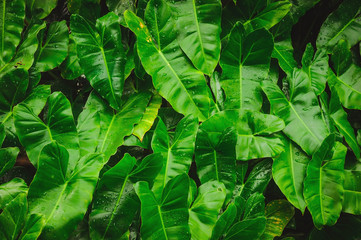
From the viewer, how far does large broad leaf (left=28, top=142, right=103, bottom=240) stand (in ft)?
3.75

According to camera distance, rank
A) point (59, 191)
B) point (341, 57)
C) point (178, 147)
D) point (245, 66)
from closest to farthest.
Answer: point (59, 191) < point (178, 147) < point (245, 66) < point (341, 57)

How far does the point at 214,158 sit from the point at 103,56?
0.83 meters

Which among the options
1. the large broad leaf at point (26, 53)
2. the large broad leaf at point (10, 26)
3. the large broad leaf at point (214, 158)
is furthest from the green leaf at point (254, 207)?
the large broad leaf at point (10, 26)

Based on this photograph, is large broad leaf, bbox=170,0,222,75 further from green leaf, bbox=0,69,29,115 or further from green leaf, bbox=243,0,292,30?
green leaf, bbox=0,69,29,115

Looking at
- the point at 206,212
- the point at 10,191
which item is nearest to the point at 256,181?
the point at 206,212

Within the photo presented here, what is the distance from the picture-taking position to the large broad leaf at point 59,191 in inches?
44.9

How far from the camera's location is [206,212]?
1.31m

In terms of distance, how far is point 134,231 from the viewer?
138 cm

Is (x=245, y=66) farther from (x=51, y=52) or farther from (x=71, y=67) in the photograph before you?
(x=51, y=52)

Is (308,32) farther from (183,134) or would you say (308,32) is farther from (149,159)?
(149,159)

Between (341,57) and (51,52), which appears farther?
(341,57)

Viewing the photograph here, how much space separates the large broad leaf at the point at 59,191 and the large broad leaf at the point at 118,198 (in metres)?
0.07

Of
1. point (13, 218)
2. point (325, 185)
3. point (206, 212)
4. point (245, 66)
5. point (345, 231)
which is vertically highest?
point (245, 66)

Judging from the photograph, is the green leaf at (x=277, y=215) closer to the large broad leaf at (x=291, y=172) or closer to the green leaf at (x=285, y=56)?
the large broad leaf at (x=291, y=172)
